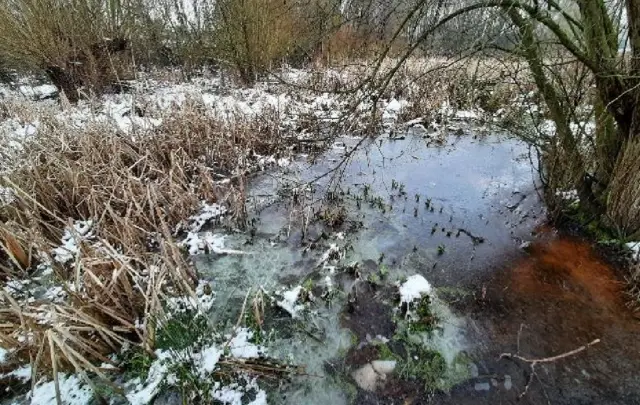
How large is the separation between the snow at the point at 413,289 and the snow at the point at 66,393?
249 cm

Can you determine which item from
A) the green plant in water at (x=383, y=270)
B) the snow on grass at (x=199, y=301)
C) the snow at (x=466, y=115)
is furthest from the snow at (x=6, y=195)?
the snow at (x=466, y=115)

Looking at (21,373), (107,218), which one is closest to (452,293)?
(21,373)

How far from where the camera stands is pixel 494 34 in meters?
3.38

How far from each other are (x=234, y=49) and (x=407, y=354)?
30.5 feet

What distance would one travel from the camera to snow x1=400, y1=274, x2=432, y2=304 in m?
3.38

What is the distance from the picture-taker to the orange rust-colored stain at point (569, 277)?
348cm

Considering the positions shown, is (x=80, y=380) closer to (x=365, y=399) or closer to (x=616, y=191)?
(x=365, y=399)

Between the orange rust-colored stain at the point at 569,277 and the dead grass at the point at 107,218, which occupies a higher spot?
the dead grass at the point at 107,218

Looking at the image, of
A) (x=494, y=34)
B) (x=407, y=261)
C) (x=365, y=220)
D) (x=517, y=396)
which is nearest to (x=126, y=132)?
(x=365, y=220)

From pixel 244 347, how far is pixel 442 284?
193cm

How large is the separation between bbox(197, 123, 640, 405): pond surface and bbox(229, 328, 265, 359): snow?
0.14m

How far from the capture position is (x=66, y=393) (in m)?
2.62

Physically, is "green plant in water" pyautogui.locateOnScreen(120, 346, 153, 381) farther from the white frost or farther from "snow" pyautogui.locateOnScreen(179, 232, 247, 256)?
"snow" pyautogui.locateOnScreen(179, 232, 247, 256)

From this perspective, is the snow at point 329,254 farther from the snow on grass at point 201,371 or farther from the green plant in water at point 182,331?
the green plant in water at point 182,331
